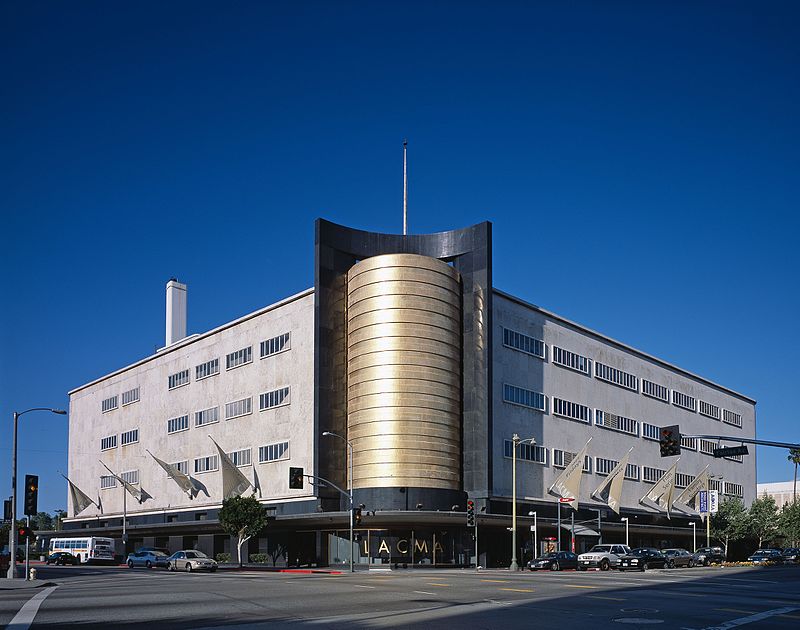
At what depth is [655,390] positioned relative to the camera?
112938 mm

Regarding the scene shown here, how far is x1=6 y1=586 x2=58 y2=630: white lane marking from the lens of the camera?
70.5ft

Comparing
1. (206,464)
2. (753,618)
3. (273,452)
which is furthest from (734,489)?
(753,618)

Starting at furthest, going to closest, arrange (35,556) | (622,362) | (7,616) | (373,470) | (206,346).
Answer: (35,556)
(622,362)
(206,346)
(373,470)
(7,616)

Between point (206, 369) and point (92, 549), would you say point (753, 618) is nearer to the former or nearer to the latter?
point (92, 549)

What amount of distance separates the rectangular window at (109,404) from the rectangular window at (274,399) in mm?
36213

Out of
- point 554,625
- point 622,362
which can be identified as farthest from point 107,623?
point 622,362

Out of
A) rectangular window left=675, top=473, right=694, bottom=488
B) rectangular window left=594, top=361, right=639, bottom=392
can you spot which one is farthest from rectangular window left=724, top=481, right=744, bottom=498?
rectangular window left=594, top=361, right=639, bottom=392

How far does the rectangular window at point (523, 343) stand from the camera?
87.5m

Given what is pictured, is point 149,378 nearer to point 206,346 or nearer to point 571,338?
point 206,346

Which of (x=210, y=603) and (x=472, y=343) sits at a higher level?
(x=472, y=343)

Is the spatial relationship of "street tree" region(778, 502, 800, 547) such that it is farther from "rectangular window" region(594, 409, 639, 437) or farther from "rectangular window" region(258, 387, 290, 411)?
"rectangular window" region(258, 387, 290, 411)

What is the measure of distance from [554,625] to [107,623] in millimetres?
10560

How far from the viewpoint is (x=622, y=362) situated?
10644cm

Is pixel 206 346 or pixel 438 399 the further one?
pixel 206 346
